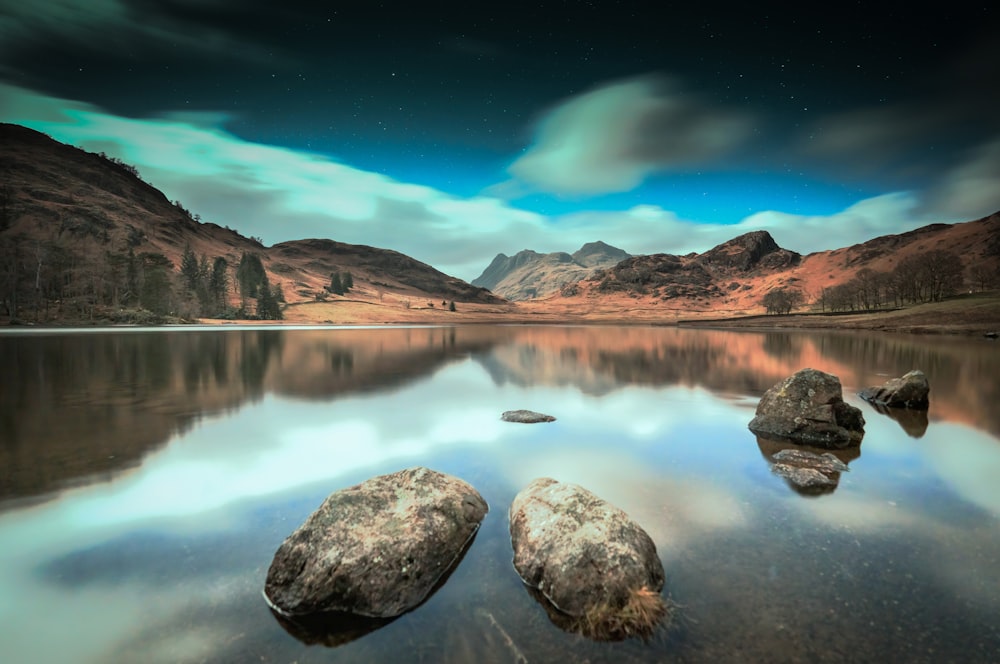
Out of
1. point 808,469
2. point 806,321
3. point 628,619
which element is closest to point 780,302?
point 806,321

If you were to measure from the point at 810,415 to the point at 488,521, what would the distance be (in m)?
15.3

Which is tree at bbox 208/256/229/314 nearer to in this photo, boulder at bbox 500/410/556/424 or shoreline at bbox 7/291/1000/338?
shoreline at bbox 7/291/1000/338

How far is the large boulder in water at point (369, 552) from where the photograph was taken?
740cm

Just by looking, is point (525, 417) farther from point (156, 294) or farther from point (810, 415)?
point (156, 294)

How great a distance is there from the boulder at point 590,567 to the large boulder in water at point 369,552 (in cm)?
173

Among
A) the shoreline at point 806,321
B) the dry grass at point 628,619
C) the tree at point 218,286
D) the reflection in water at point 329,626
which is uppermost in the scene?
the tree at point 218,286

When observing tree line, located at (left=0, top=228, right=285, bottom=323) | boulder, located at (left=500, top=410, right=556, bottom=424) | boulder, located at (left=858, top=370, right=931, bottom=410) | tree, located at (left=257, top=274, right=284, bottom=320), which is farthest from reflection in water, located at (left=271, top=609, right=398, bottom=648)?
tree, located at (left=257, top=274, right=284, bottom=320)

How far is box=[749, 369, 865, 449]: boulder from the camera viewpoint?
17.6 m

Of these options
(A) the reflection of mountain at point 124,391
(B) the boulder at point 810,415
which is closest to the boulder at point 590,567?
(B) the boulder at point 810,415

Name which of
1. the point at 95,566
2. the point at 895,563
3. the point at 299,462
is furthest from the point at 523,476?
the point at 95,566

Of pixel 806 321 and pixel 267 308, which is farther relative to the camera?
pixel 267 308

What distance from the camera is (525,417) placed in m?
21.3

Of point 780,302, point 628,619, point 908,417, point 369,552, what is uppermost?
point 780,302

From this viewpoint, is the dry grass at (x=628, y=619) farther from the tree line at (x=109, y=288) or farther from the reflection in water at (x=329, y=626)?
the tree line at (x=109, y=288)
